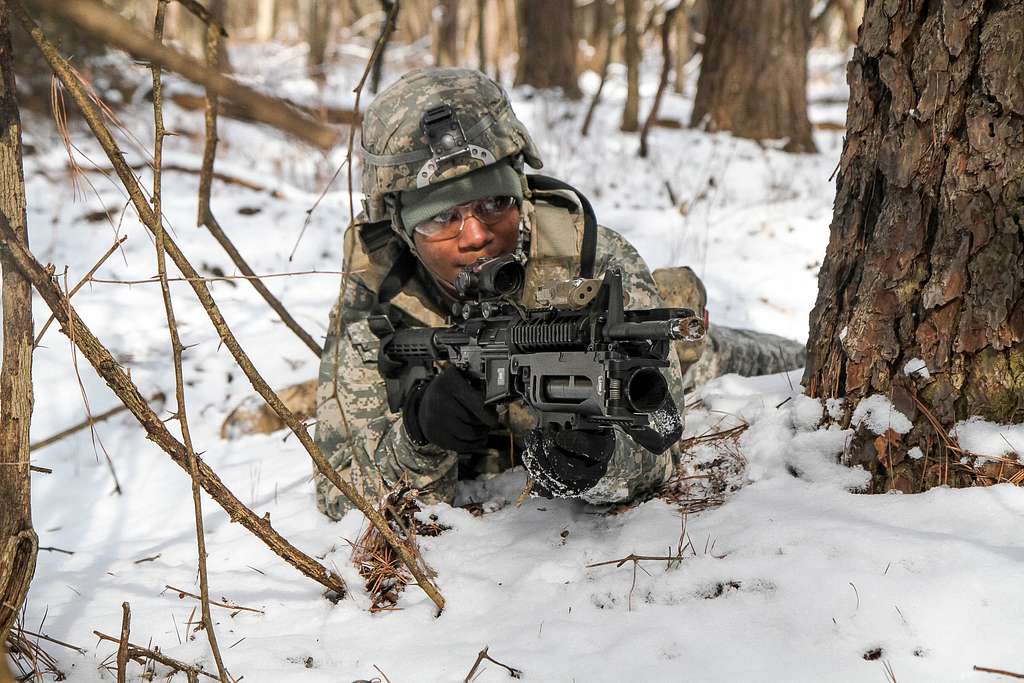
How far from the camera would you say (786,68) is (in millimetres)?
8297

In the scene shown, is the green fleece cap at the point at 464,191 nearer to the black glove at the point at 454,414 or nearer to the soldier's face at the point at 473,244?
the soldier's face at the point at 473,244

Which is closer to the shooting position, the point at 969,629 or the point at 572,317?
the point at 969,629

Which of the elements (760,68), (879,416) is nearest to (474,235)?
(879,416)

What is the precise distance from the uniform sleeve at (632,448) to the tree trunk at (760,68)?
6.22 metres

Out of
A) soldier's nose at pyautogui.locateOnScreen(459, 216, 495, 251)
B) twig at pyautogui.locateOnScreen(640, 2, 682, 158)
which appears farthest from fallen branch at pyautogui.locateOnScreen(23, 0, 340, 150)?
twig at pyautogui.locateOnScreen(640, 2, 682, 158)

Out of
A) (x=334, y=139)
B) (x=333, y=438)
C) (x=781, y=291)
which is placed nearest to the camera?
(x=334, y=139)

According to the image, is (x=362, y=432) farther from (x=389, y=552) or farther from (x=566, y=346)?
(x=566, y=346)

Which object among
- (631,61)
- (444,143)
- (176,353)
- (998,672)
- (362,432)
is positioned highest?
(631,61)

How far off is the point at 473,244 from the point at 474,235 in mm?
32

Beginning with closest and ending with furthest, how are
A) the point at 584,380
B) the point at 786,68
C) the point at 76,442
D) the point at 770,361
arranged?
the point at 584,380 → the point at 770,361 → the point at 76,442 → the point at 786,68

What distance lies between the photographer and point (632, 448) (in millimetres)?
2555

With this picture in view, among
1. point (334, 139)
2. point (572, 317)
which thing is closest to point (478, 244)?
point (572, 317)

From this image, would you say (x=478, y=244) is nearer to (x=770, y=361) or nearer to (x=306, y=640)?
(x=306, y=640)

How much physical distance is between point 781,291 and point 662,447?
3.78 m
